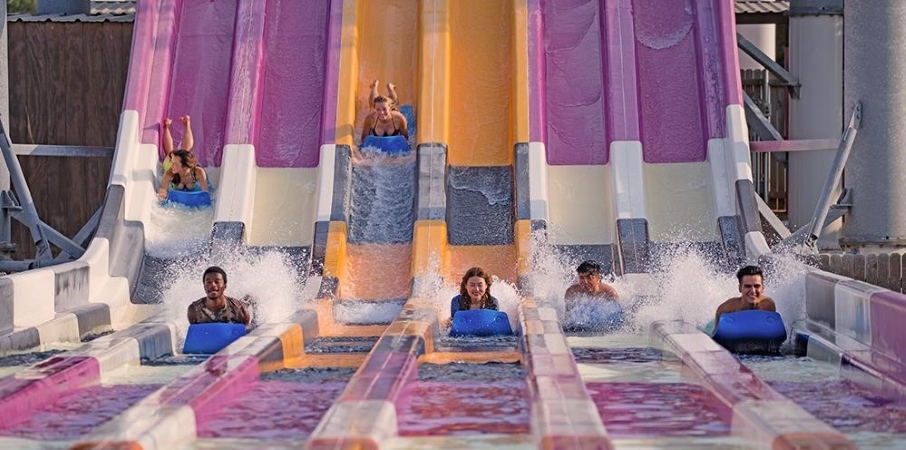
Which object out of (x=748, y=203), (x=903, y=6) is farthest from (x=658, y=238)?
(x=903, y=6)

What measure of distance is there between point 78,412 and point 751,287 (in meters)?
3.97

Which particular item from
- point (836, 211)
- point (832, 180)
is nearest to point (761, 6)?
point (836, 211)

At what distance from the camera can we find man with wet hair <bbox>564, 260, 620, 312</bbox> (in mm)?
8633

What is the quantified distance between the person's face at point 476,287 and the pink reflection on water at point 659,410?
7.43ft

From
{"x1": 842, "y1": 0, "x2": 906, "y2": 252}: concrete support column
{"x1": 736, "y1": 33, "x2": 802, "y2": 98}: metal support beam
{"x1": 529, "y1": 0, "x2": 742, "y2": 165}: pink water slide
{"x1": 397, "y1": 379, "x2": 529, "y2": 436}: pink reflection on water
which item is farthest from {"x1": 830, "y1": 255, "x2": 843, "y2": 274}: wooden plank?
{"x1": 736, "y1": 33, "x2": 802, "y2": 98}: metal support beam

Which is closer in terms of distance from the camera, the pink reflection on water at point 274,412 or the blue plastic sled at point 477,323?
the pink reflection on water at point 274,412

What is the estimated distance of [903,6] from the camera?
983cm

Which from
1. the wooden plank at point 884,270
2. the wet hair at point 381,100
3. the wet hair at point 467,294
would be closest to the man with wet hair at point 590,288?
the wet hair at point 467,294

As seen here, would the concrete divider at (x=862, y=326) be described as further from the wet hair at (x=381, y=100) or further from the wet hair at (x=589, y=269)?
the wet hair at (x=381, y=100)

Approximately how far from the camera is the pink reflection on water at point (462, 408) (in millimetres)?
5059

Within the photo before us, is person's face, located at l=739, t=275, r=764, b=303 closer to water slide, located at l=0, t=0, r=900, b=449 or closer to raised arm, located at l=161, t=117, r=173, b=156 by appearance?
water slide, located at l=0, t=0, r=900, b=449

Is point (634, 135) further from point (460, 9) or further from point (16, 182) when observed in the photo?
point (16, 182)

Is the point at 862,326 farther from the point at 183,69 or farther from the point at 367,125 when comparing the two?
the point at 183,69

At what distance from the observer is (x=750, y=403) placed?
4965mm
